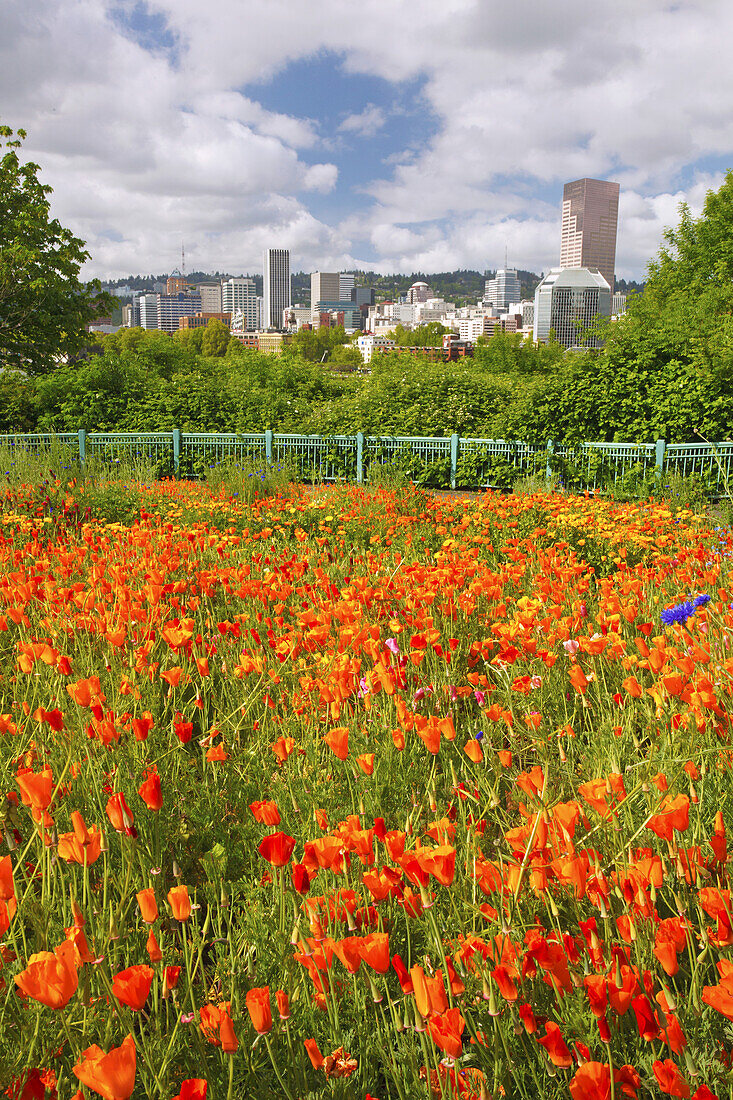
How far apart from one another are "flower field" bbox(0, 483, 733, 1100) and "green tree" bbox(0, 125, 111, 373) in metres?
19.7

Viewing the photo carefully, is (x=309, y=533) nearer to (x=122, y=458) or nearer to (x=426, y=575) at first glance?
(x=426, y=575)

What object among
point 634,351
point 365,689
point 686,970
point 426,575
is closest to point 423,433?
point 634,351

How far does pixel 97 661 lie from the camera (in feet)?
10.4

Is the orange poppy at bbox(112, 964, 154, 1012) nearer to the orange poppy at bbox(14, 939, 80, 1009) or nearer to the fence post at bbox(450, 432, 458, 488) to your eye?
the orange poppy at bbox(14, 939, 80, 1009)

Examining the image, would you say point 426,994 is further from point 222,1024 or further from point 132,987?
point 132,987

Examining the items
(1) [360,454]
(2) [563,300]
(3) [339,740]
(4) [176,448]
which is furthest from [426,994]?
(2) [563,300]

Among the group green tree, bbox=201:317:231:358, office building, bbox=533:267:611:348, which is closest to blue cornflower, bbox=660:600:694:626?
green tree, bbox=201:317:231:358

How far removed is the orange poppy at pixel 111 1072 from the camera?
0.89 m

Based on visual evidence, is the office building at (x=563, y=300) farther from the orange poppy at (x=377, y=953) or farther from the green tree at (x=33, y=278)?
the orange poppy at (x=377, y=953)

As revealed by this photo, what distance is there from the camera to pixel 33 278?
69.9 ft

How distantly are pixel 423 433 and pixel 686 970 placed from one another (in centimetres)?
1294

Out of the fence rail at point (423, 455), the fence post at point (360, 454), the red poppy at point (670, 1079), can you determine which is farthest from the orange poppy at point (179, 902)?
the fence post at point (360, 454)

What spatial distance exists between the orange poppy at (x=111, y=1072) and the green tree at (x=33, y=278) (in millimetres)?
22459

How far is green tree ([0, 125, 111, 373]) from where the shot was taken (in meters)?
20.8
